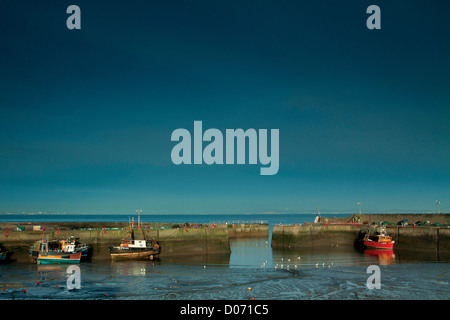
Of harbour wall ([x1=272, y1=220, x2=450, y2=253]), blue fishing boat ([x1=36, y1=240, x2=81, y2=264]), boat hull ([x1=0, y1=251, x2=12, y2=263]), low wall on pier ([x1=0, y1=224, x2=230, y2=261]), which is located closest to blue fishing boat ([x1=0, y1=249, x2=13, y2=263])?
boat hull ([x1=0, y1=251, x2=12, y2=263])

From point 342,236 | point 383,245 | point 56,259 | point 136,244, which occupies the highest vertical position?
point 136,244

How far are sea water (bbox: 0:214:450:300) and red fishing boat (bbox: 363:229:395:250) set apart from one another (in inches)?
206

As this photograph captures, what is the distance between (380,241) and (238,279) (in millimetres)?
31445

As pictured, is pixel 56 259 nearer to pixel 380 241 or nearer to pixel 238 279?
pixel 238 279

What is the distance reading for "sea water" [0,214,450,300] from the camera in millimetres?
28781

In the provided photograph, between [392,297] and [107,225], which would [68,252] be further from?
[107,225]

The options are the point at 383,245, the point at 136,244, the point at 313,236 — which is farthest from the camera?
the point at 313,236

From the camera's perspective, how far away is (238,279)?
1412 inches

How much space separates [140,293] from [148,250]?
67.0 ft

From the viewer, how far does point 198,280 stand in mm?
34781

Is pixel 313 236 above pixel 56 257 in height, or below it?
below

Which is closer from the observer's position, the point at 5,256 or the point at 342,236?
the point at 5,256

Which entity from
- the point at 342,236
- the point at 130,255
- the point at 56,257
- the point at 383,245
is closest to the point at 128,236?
the point at 130,255

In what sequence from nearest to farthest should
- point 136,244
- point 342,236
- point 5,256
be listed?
point 5,256 → point 136,244 → point 342,236
